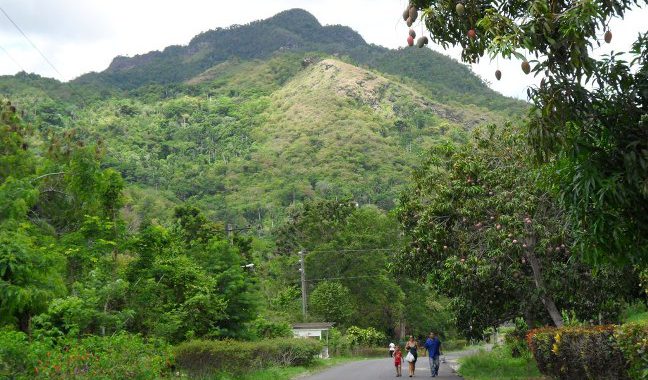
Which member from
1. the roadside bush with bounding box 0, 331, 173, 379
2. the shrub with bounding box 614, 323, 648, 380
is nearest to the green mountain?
the roadside bush with bounding box 0, 331, 173, 379

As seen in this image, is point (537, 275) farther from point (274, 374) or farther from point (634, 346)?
point (274, 374)

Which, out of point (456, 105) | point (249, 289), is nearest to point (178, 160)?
point (456, 105)

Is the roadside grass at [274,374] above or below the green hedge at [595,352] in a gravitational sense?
below

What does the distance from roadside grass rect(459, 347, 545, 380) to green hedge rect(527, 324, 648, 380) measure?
3771 mm

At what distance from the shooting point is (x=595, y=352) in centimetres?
1297

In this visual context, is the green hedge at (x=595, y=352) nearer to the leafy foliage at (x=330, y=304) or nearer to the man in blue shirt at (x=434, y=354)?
the man in blue shirt at (x=434, y=354)

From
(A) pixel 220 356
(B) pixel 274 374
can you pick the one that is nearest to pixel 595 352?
(A) pixel 220 356

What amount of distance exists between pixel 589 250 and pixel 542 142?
50.0 inches

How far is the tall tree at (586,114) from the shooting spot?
21.7 feet

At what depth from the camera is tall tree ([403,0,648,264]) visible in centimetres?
662

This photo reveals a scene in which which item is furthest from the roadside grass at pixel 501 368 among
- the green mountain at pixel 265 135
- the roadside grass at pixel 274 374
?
the green mountain at pixel 265 135

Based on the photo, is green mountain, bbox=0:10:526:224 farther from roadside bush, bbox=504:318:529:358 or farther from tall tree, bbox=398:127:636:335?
tall tree, bbox=398:127:636:335

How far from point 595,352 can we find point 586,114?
23.6 ft

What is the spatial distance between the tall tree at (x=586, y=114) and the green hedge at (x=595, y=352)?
231 centimetres
